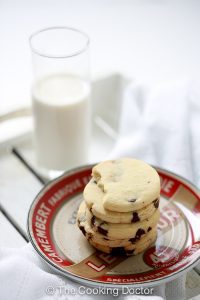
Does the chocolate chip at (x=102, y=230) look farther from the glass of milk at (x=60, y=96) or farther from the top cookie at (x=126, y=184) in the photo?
the glass of milk at (x=60, y=96)

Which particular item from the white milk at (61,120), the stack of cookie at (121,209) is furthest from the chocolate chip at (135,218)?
the white milk at (61,120)

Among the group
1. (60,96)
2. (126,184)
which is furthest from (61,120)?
(126,184)

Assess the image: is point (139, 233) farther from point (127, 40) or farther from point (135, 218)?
point (127, 40)

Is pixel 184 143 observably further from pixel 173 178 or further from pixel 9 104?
pixel 9 104

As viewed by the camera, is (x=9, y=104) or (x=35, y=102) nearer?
(x=35, y=102)

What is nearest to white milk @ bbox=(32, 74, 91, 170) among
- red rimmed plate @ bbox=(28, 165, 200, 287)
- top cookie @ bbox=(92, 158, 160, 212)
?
red rimmed plate @ bbox=(28, 165, 200, 287)

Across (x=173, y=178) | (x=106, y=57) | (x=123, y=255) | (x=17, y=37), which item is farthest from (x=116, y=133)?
(x=17, y=37)
